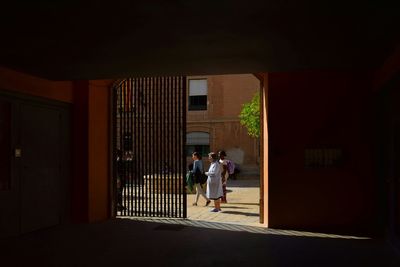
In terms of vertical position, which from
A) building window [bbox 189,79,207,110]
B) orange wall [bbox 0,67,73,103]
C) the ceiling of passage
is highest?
building window [bbox 189,79,207,110]

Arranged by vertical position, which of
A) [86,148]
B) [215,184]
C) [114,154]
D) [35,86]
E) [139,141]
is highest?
[35,86]

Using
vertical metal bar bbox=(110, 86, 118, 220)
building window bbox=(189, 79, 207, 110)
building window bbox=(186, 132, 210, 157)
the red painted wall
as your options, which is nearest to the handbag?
vertical metal bar bbox=(110, 86, 118, 220)

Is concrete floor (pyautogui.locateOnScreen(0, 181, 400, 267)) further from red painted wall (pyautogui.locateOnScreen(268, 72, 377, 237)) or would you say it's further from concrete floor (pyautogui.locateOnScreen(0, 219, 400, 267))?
red painted wall (pyautogui.locateOnScreen(268, 72, 377, 237))

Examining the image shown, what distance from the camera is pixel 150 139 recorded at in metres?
10.9

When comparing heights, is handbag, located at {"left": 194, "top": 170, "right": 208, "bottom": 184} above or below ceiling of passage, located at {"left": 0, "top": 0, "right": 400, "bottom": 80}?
below

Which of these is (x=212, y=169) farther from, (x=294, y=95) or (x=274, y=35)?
(x=274, y=35)

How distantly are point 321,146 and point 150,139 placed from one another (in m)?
4.13

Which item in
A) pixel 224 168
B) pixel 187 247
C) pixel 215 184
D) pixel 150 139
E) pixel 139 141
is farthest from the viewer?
pixel 224 168

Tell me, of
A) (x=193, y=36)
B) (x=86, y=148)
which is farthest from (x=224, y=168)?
(x=193, y=36)

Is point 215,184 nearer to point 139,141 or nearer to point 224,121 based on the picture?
point 139,141

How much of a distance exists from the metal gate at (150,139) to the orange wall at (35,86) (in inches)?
53.6

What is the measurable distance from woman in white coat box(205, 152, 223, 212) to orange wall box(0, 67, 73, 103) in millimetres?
3949

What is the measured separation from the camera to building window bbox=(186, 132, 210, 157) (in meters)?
29.4

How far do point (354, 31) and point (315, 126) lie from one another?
10.4ft
